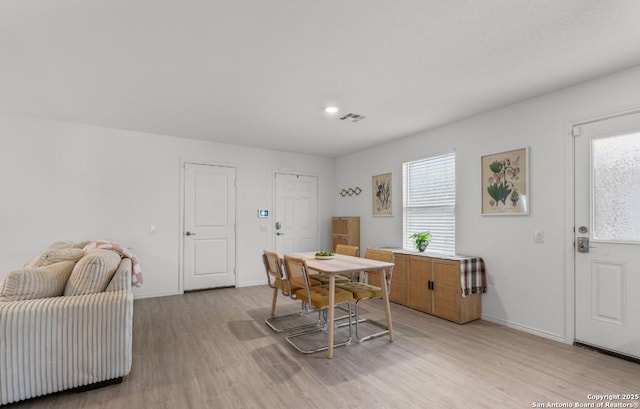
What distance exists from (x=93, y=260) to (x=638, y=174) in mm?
4469

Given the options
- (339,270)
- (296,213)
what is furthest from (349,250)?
(296,213)

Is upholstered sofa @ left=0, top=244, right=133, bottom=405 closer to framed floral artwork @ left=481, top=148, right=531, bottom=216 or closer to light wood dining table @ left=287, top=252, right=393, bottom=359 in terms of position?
light wood dining table @ left=287, top=252, right=393, bottom=359

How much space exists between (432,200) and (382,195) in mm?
1020

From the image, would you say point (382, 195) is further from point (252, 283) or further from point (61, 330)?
point (61, 330)

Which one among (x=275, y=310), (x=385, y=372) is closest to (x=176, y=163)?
(x=275, y=310)

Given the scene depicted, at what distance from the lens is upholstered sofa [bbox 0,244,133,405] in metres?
2.05

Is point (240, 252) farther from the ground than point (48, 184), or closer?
closer

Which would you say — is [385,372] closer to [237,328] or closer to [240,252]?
[237,328]

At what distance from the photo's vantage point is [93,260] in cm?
244

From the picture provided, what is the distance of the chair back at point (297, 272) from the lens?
285cm

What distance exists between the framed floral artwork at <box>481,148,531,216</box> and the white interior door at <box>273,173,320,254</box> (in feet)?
11.0

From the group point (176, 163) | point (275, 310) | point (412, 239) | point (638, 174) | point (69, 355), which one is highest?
point (176, 163)

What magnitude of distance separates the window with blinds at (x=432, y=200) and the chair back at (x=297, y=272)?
7.43 ft

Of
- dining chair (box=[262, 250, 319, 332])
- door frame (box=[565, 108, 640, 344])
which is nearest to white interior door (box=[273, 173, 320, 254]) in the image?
dining chair (box=[262, 250, 319, 332])
